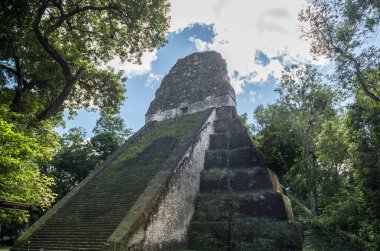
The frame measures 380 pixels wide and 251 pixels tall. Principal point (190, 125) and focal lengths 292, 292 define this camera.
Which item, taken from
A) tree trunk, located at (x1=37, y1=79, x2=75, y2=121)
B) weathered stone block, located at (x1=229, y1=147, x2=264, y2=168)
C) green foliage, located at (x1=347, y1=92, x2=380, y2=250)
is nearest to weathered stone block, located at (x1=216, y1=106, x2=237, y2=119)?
weathered stone block, located at (x1=229, y1=147, x2=264, y2=168)

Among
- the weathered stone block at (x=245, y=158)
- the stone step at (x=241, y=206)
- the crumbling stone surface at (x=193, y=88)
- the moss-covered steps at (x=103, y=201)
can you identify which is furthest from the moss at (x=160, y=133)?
the stone step at (x=241, y=206)

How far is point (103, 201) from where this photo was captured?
34.3ft

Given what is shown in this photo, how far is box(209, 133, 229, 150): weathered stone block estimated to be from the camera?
541 inches

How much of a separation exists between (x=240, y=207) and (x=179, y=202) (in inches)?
91.0

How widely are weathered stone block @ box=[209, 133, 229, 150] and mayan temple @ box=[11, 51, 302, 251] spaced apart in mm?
47

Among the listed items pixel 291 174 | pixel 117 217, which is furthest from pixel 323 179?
pixel 117 217

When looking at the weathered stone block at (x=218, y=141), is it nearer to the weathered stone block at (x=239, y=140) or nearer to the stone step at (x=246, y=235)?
the weathered stone block at (x=239, y=140)

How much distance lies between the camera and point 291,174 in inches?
703

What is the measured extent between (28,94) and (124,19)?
4.93 meters

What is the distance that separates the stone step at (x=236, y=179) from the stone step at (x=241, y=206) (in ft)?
1.11

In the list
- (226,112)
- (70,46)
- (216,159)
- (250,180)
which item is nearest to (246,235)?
(250,180)

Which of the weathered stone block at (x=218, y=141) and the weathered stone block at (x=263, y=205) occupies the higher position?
the weathered stone block at (x=218, y=141)

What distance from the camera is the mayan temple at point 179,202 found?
29.1ft

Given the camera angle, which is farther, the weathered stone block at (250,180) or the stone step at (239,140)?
the stone step at (239,140)
